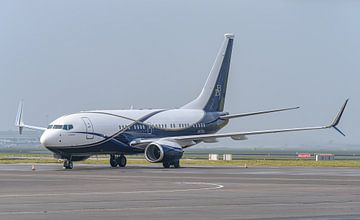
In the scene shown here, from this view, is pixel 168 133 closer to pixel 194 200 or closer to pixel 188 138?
pixel 188 138

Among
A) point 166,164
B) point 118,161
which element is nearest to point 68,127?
point 118,161

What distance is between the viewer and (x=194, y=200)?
3164 centimetres

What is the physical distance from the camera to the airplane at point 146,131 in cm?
6588

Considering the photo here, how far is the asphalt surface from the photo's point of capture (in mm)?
26484

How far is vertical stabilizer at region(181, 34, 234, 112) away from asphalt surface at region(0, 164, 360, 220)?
91.2 ft

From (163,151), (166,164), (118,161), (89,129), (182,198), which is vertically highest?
(89,129)

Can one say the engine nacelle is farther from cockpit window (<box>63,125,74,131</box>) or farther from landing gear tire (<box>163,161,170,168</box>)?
cockpit window (<box>63,125,74,131</box>)

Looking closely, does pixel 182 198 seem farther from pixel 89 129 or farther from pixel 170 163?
pixel 89 129

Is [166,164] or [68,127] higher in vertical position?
[68,127]

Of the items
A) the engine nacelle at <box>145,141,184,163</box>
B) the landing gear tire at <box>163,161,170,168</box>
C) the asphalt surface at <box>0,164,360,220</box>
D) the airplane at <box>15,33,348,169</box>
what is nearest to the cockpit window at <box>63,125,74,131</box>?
the airplane at <box>15,33,348,169</box>

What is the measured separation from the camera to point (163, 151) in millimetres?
65938

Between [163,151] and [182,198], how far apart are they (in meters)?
33.4

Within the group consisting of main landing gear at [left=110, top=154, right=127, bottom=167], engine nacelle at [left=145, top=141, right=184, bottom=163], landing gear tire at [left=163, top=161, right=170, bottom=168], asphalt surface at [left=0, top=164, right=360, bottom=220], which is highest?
engine nacelle at [left=145, top=141, right=184, bottom=163]

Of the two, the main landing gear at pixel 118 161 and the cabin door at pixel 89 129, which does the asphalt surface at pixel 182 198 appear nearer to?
the cabin door at pixel 89 129
